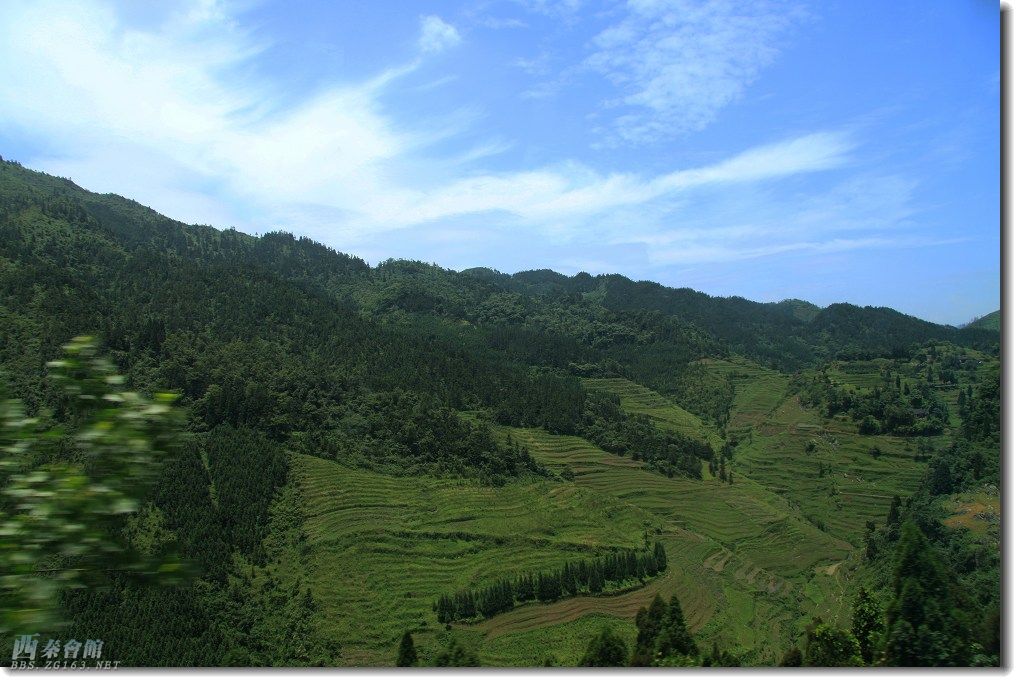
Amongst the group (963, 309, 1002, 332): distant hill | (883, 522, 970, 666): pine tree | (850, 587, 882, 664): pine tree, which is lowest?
(850, 587, 882, 664): pine tree

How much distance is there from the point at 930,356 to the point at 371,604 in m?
55.8

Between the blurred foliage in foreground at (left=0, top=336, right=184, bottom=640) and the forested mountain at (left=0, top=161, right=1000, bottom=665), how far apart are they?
0.39ft

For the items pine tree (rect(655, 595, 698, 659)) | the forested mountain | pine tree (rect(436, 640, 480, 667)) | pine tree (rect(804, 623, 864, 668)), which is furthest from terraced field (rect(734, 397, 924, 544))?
pine tree (rect(436, 640, 480, 667))

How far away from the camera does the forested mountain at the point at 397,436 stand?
21.6m

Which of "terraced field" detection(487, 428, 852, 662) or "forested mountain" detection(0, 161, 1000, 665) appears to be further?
"terraced field" detection(487, 428, 852, 662)

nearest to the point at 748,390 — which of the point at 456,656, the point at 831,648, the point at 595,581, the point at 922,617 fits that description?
the point at 595,581

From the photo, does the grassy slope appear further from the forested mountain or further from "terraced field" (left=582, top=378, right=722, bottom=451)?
"terraced field" (left=582, top=378, right=722, bottom=451)

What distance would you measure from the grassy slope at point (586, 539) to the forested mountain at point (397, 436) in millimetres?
Answer: 181

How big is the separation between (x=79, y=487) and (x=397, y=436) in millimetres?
32664

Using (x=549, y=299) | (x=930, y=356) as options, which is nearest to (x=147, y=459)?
(x=930, y=356)

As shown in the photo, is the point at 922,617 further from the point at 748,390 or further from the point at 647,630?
the point at 748,390

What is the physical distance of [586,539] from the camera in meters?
28.0

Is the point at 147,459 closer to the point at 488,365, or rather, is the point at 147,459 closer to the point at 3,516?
the point at 3,516

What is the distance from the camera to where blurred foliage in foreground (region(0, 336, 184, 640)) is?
9.20ft
